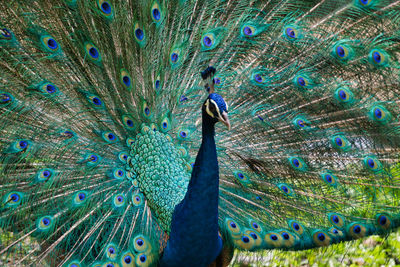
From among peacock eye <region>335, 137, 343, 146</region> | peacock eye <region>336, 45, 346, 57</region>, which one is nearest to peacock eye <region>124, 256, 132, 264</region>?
peacock eye <region>335, 137, 343, 146</region>

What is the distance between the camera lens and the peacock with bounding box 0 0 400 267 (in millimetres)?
2162

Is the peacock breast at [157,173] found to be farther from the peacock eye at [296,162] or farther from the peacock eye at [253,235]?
the peacock eye at [296,162]

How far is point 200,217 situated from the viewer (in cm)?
206

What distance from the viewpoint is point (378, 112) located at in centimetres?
215

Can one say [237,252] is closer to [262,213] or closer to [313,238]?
[262,213]

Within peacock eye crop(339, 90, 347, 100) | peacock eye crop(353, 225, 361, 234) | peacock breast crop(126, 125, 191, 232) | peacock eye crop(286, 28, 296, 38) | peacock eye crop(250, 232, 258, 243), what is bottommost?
peacock eye crop(250, 232, 258, 243)

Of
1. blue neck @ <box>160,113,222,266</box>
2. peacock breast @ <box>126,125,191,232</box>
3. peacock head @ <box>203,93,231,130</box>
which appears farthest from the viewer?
peacock breast @ <box>126,125,191,232</box>

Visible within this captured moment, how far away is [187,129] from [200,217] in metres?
0.69

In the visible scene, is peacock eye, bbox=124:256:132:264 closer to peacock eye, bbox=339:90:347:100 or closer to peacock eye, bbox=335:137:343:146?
peacock eye, bbox=335:137:343:146

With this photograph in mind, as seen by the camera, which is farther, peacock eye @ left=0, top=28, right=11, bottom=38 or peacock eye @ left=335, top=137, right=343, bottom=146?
peacock eye @ left=335, top=137, right=343, bottom=146

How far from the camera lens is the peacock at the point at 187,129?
85.1 inches

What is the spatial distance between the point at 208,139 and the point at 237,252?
2.90 ft

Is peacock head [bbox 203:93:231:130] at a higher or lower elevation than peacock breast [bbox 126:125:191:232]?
higher

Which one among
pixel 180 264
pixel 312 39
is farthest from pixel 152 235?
pixel 312 39
